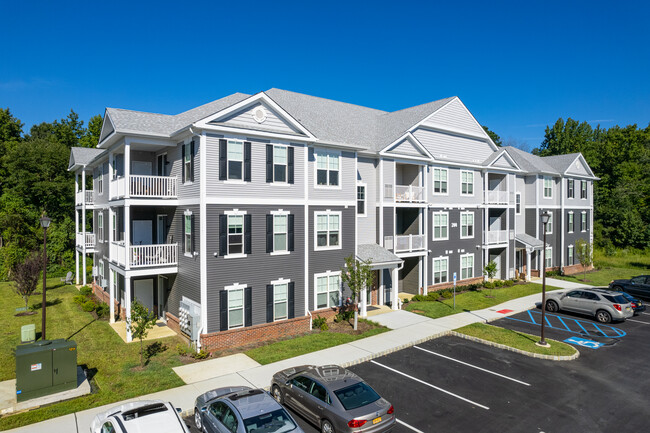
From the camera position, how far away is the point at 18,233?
38.4 m

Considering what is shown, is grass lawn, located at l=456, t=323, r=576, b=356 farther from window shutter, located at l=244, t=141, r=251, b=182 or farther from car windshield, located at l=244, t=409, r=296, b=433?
window shutter, located at l=244, t=141, r=251, b=182

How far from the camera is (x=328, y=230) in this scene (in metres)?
21.6

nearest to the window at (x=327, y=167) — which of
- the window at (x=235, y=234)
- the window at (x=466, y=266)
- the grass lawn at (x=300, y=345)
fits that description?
the window at (x=235, y=234)

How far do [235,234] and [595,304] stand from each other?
20.3 m

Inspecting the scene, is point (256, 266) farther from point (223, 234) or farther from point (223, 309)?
point (223, 309)

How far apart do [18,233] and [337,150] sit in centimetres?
3491

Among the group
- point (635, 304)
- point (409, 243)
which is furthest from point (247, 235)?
point (635, 304)

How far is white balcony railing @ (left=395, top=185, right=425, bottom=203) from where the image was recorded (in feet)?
85.7

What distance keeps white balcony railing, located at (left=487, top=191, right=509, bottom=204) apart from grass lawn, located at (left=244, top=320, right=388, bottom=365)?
17.6 meters

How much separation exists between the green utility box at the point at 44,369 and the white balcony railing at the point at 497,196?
1174 inches

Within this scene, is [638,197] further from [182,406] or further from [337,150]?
[182,406]

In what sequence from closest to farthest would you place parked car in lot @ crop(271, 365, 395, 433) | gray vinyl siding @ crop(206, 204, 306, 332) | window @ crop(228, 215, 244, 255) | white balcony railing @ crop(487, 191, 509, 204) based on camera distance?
parked car in lot @ crop(271, 365, 395, 433) → gray vinyl siding @ crop(206, 204, 306, 332) → window @ crop(228, 215, 244, 255) → white balcony railing @ crop(487, 191, 509, 204)

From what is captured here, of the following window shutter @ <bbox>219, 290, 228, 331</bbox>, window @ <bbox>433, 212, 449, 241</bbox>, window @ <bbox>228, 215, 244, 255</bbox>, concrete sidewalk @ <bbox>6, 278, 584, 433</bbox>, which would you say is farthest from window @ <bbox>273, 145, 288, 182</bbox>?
window @ <bbox>433, 212, 449, 241</bbox>

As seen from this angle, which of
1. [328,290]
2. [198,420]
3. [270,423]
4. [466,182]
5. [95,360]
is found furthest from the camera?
[466,182]
